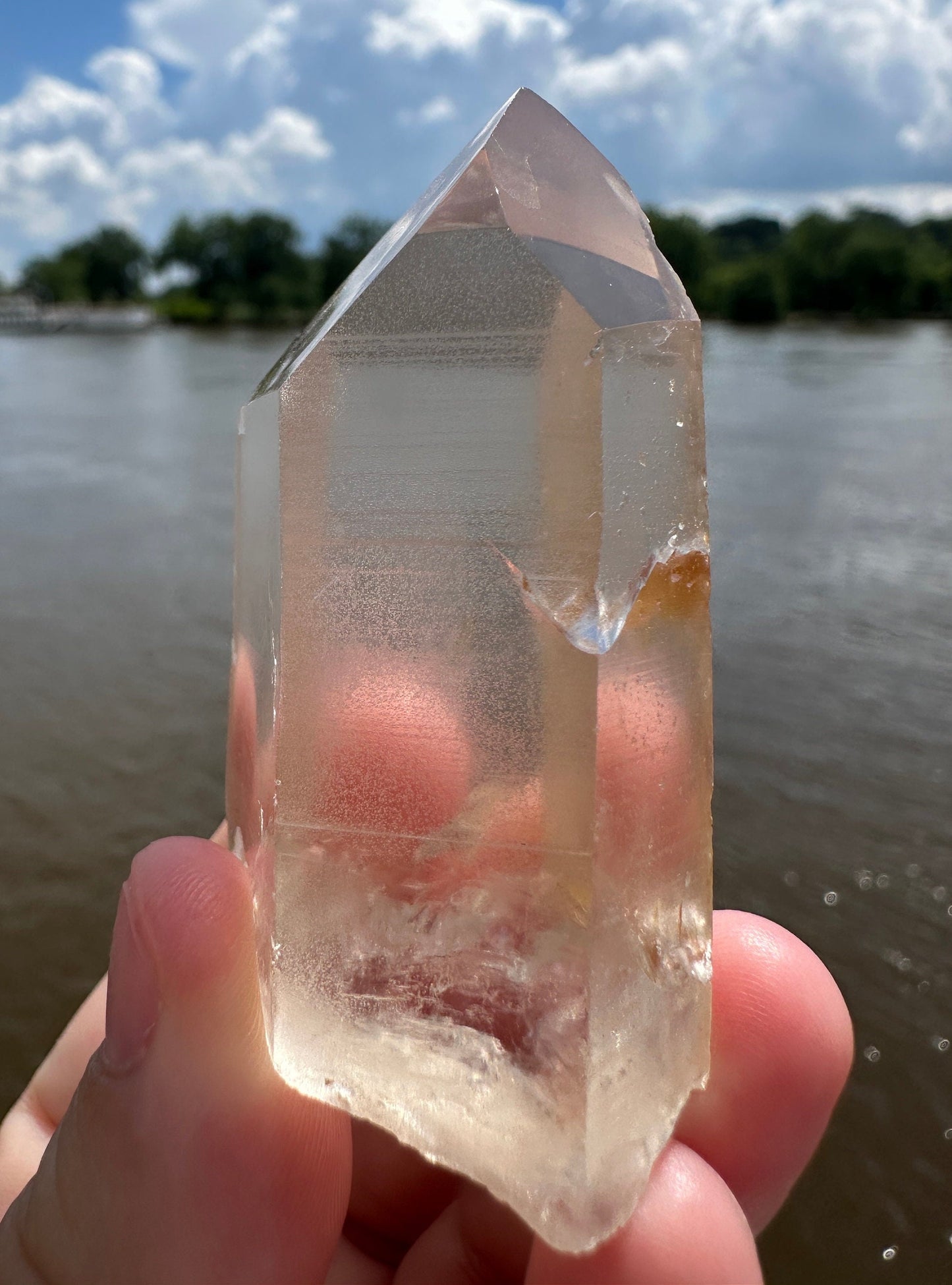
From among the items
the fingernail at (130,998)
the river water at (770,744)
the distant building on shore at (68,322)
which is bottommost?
the river water at (770,744)

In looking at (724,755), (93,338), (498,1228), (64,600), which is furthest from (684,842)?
(93,338)

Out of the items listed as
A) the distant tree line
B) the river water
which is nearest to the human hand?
the river water

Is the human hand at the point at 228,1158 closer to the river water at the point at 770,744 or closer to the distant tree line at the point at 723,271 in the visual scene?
the river water at the point at 770,744

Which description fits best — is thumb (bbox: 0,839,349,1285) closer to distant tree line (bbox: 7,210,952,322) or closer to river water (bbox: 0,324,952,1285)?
river water (bbox: 0,324,952,1285)

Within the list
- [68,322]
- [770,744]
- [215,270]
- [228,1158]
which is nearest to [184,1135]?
[228,1158]

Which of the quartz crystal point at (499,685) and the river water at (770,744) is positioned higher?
the quartz crystal point at (499,685)

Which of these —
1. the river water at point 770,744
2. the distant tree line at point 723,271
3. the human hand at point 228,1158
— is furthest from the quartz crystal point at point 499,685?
the distant tree line at point 723,271

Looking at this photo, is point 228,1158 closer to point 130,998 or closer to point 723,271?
point 130,998
